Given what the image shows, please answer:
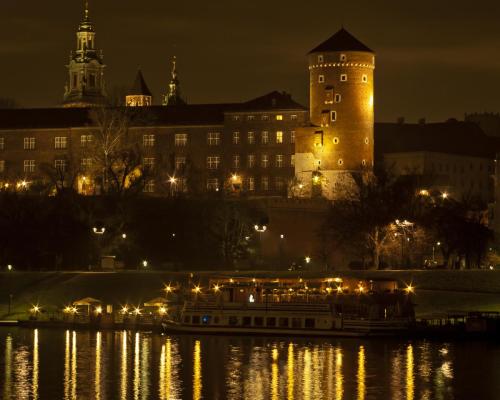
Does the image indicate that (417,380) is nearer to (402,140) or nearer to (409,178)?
(409,178)

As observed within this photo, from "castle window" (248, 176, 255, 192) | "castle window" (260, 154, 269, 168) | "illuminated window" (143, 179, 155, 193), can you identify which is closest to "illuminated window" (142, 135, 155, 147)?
"illuminated window" (143, 179, 155, 193)

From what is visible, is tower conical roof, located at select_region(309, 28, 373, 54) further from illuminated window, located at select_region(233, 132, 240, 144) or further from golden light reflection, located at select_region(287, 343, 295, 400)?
golden light reflection, located at select_region(287, 343, 295, 400)

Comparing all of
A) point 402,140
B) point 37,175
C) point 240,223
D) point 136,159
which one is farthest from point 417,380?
point 402,140

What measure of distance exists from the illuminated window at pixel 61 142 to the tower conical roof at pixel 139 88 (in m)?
40.4

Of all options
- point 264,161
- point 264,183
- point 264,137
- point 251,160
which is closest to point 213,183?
point 251,160

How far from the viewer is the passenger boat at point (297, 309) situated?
75125 millimetres

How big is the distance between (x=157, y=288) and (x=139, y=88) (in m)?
101

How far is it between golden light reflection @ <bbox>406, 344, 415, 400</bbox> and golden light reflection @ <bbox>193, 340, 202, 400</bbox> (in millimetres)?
8143

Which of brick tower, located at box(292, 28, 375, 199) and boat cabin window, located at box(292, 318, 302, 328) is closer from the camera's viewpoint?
boat cabin window, located at box(292, 318, 302, 328)

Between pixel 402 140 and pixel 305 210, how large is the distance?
44895mm

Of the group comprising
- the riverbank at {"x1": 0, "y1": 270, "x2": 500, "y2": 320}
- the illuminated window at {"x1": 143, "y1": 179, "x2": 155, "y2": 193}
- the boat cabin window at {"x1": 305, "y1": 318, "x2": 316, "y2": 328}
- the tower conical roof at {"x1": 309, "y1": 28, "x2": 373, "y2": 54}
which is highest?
the tower conical roof at {"x1": 309, "y1": 28, "x2": 373, "y2": 54}

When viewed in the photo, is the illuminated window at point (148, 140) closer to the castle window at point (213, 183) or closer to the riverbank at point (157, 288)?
the castle window at point (213, 183)

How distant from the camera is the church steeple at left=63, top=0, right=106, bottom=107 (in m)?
190

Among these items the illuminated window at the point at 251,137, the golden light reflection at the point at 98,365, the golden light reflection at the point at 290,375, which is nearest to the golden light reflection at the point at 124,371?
the golden light reflection at the point at 98,365
